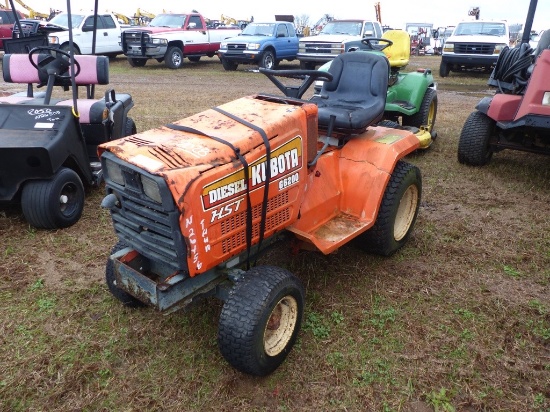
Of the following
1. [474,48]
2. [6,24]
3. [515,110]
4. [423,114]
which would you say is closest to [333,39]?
[474,48]

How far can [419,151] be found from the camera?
20.6 feet

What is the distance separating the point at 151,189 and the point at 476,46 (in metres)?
13.4

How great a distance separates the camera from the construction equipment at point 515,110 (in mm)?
4605

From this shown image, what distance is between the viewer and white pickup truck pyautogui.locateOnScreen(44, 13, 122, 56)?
45.8ft

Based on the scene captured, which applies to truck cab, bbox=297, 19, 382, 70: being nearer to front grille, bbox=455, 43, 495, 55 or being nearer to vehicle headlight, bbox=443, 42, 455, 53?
vehicle headlight, bbox=443, 42, 455, 53

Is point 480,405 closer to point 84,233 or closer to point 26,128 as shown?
point 84,233

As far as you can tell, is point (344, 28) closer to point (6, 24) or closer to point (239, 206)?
point (6, 24)

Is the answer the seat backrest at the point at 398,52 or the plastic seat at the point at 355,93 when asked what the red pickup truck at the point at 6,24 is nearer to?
the seat backrest at the point at 398,52

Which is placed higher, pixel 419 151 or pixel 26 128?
pixel 26 128

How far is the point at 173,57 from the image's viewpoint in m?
15.3

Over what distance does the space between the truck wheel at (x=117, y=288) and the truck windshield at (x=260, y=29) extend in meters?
13.2

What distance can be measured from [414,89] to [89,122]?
3.96 meters

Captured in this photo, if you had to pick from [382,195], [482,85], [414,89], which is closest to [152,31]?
[482,85]

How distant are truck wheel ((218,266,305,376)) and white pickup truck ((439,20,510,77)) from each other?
12675 mm
